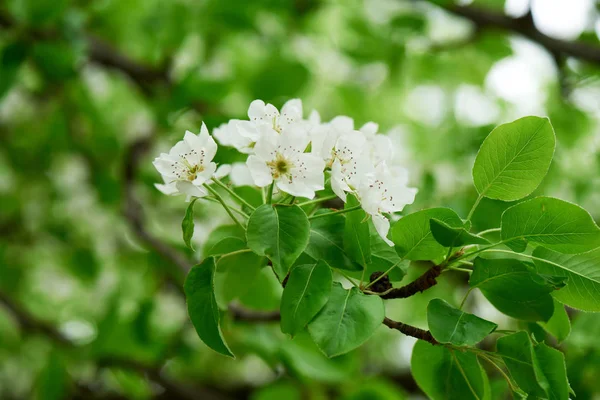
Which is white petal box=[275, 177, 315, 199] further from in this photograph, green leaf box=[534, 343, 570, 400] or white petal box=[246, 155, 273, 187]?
green leaf box=[534, 343, 570, 400]

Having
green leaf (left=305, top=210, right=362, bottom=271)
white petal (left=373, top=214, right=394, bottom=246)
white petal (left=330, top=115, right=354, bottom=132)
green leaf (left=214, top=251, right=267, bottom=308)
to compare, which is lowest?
green leaf (left=214, top=251, right=267, bottom=308)

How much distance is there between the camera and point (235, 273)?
61 centimetres

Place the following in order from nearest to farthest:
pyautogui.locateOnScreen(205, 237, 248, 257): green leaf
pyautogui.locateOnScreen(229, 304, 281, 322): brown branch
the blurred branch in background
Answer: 1. pyautogui.locateOnScreen(205, 237, 248, 257): green leaf
2. pyautogui.locateOnScreen(229, 304, 281, 322): brown branch
3. the blurred branch in background

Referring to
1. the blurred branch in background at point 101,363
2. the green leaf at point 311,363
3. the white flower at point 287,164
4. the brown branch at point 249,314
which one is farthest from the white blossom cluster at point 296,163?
the blurred branch in background at point 101,363

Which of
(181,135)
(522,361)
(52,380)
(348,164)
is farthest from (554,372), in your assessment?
(52,380)

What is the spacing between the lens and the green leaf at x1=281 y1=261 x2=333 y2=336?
477 millimetres

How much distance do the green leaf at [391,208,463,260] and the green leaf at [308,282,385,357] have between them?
0.05m

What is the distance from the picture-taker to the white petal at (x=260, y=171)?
1.65 feet

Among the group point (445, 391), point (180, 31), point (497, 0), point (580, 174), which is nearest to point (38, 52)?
point (180, 31)

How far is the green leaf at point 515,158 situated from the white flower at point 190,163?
238 mm

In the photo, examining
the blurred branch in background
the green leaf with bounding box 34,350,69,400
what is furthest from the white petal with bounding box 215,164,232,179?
the green leaf with bounding box 34,350,69,400

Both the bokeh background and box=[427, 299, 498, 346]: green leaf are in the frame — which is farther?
the bokeh background

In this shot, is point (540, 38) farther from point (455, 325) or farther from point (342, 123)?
point (455, 325)

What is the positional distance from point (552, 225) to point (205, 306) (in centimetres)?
30
